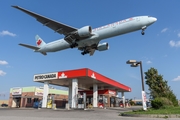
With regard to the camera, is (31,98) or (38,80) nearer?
(38,80)

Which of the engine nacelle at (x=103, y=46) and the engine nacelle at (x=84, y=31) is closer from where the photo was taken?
the engine nacelle at (x=84, y=31)

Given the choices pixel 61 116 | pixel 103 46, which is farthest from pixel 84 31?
pixel 61 116

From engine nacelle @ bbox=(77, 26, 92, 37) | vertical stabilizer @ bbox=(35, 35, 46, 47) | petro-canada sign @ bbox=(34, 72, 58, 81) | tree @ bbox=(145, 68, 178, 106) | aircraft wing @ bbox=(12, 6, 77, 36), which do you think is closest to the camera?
aircraft wing @ bbox=(12, 6, 77, 36)

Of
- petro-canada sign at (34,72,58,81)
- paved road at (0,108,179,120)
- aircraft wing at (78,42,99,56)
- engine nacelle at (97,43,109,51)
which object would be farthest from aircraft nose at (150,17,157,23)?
petro-canada sign at (34,72,58,81)

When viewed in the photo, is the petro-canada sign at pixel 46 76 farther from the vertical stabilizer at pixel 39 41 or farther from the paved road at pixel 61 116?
the paved road at pixel 61 116

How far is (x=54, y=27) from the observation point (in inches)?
949

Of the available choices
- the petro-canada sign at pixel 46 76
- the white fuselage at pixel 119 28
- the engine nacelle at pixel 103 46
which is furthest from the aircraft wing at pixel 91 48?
the petro-canada sign at pixel 46 76

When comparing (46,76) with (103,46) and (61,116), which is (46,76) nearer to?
(103,46)

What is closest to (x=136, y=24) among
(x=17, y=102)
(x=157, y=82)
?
(x=157, y=82)

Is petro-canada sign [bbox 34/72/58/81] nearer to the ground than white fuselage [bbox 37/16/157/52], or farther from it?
nearer to the ground

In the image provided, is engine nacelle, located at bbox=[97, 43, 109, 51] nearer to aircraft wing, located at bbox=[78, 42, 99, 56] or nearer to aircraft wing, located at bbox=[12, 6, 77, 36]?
aircraft wing, located at bbox=[78, 42, 99, 56]

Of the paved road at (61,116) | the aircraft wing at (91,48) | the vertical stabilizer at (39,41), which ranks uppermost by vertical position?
the vertical stabilizer at (39,41)

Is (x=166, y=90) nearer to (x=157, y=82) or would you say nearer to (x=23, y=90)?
(x=157, y=82)

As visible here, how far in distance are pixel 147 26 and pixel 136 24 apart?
151 centimetres
